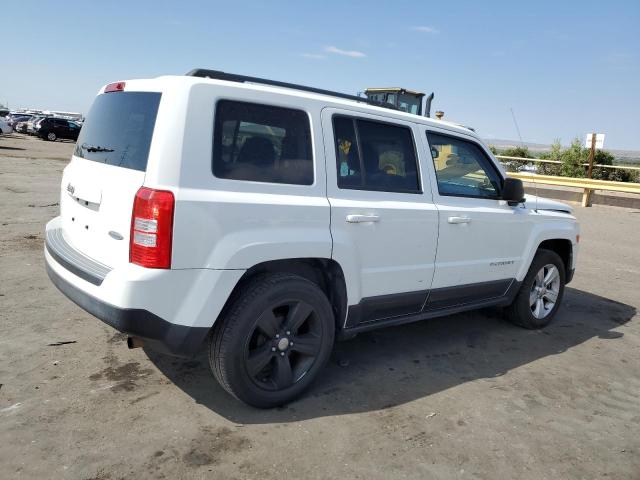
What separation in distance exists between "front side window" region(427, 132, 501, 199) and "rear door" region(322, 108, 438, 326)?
10.2 inches

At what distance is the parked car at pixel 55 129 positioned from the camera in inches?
1345

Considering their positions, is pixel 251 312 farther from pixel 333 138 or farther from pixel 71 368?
pixel 71 368

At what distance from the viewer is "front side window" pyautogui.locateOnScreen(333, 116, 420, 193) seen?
3596 mm

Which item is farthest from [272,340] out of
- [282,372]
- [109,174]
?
[109,174]

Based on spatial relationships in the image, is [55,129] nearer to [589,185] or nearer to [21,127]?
[21,127]

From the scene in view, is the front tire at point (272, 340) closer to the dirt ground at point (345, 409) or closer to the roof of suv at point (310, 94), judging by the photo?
the dirt ground at point (345, 409)

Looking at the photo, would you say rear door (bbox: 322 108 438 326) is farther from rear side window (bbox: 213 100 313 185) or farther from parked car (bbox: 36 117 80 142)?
parked car (bbox: 36 117 80 142)

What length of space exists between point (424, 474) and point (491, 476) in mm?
363

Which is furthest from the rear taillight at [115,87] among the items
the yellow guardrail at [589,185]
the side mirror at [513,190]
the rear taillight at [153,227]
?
the yellow guardrail at [589,185]

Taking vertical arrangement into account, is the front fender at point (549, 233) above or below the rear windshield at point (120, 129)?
below

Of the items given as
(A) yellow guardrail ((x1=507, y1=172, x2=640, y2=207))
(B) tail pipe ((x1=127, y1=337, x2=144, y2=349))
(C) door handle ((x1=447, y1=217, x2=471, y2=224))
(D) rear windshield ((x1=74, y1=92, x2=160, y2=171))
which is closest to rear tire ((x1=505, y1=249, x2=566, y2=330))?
(C) door handle ((x1=447, y1=217, x2=471, y2=224))

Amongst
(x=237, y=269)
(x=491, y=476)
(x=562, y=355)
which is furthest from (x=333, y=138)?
(x=562, y=355)

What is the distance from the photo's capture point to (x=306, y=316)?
11.2 ft

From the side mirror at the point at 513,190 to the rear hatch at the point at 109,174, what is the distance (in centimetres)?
A: 297
